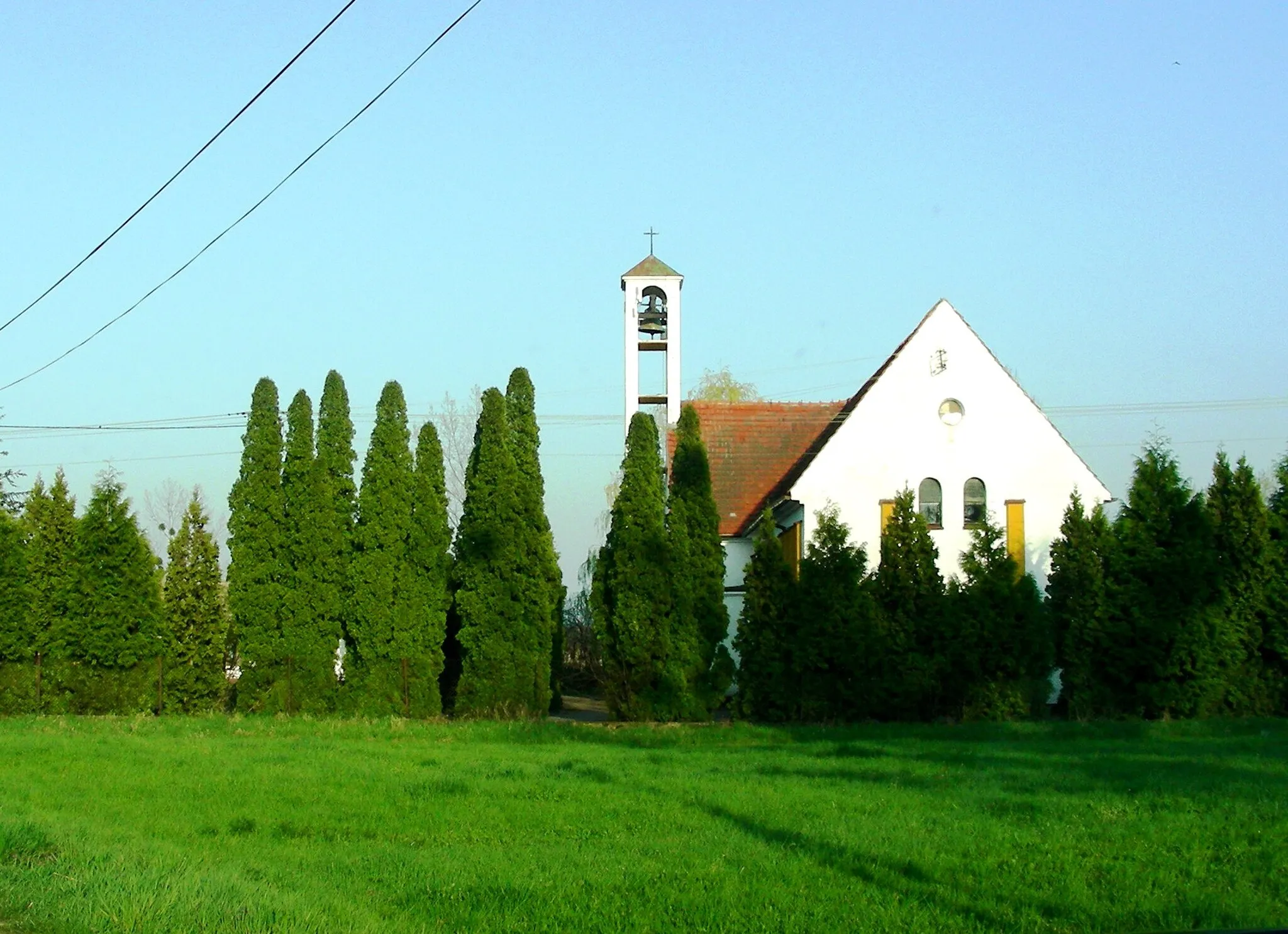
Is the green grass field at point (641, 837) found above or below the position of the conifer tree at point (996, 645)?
below

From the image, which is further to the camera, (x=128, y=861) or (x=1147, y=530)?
(x=1147, y=530)

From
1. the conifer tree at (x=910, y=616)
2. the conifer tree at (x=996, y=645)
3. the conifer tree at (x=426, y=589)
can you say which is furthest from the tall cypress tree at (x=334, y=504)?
the conifer tree at (x=996, y=645)

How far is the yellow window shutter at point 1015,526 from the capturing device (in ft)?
91.8

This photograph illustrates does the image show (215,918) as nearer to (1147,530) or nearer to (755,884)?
(755,884)

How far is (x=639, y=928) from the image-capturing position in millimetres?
7605

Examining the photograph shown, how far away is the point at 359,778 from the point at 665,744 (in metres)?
6.96

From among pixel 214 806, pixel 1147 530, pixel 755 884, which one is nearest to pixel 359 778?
pixel 214 806

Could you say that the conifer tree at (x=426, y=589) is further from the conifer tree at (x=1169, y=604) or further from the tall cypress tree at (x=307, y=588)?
the conifer tree at (x=1169, y=604)

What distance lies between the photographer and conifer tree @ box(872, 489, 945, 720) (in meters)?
24.0

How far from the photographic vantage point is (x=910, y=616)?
24422 millimetres

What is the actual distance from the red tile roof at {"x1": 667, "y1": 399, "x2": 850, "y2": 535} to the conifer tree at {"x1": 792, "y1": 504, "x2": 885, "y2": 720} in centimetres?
647

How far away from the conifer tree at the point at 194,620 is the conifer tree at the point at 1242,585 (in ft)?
65.3

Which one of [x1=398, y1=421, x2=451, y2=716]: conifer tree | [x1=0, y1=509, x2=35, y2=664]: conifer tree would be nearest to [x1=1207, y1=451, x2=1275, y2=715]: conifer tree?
[x1=398, y1=421, x2=451, y2=716]: conifer tree

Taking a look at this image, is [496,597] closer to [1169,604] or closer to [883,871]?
[1169,604]
